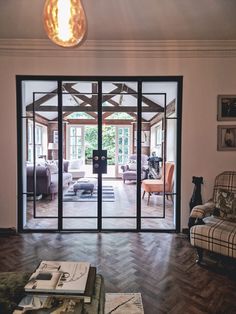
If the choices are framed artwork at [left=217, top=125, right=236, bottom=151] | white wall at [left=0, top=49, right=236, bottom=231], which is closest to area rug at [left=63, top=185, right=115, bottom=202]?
white wall at [left=0, top=49, right=236, bottom=231]

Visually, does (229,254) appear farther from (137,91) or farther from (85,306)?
(137,91)

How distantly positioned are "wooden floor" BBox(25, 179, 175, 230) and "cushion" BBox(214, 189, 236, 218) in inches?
41.5

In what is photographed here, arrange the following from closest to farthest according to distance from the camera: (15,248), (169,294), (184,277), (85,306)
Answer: (85,306) < (169,294) < (184,277) < (15,248)

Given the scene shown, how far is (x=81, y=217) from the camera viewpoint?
4.47 metres

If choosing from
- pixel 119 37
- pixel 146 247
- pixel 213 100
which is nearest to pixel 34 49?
pixel 119 37

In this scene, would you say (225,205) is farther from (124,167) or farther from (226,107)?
(124,167)

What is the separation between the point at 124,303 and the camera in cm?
216

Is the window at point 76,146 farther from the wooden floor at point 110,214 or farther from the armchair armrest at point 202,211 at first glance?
the armchair armrest at point 202,211

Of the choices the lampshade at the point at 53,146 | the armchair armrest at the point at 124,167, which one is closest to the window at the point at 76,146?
the lampshade at the point at 53,146

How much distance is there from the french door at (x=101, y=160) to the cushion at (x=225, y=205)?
0.83 m

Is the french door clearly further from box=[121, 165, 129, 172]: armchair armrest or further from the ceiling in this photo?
the ceiling

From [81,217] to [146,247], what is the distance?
57.7 inches

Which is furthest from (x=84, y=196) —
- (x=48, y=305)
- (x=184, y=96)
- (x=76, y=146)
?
(x=48, y=305)

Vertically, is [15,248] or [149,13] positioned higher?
[149,13]
